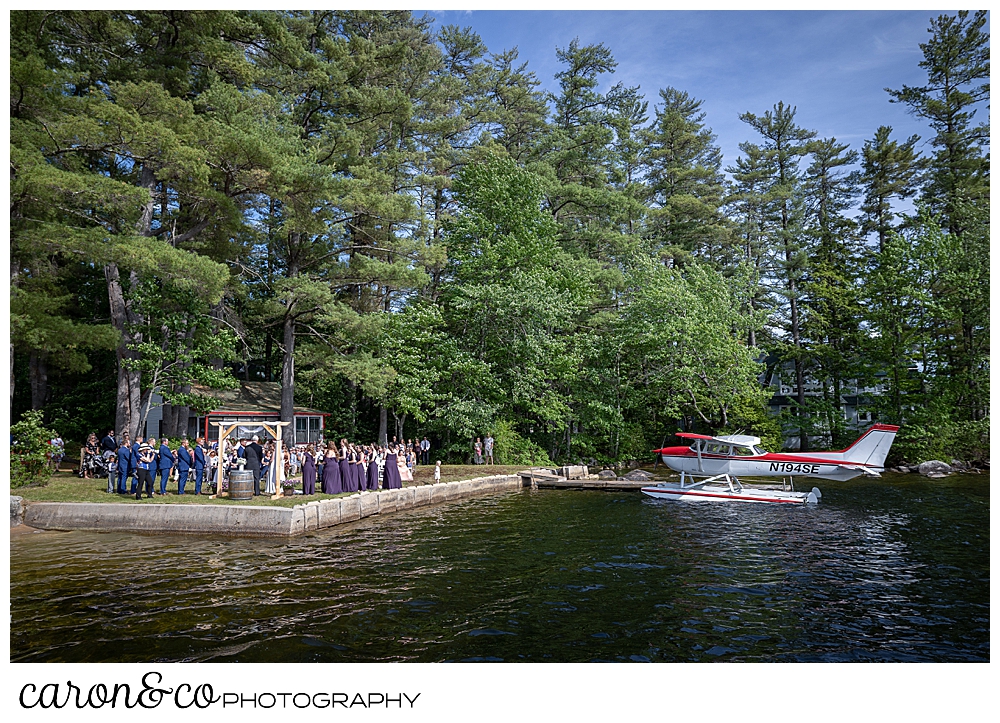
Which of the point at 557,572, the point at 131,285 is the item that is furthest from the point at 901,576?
the point at 131,285

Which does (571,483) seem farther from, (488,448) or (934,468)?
(934,468)

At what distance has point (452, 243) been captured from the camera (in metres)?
30.9

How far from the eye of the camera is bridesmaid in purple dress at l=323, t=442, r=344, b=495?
54.1 ft

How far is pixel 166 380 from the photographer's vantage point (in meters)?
20.4

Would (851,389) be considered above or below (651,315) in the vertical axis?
below

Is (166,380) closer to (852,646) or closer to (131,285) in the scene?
(131,285)

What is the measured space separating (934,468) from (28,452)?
111 ft

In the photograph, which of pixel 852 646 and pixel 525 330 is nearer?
pixel 852 646

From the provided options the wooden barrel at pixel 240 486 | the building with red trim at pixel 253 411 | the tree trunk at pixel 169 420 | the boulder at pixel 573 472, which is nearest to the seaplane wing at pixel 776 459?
the boulder at pixel 573 472

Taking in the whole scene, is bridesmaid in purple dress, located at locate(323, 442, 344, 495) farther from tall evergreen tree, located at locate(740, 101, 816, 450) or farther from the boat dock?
tall evergreen tree, located at locate(740, 101, 816, 450)

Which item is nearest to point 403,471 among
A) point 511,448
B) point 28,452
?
point 511,448

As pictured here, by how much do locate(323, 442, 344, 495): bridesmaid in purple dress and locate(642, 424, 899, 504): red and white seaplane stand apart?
10.2 metres

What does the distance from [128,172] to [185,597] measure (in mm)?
20137

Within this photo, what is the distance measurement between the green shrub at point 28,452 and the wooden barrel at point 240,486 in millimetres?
5515
